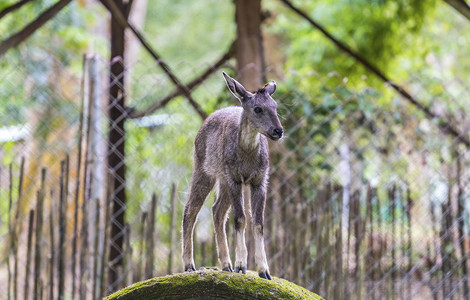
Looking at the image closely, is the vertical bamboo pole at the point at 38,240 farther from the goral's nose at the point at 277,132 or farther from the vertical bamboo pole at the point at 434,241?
the vertical bamboo pole at the point at 434,241

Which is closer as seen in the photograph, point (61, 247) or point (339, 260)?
point (61, 247)

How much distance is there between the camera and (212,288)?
3166mm

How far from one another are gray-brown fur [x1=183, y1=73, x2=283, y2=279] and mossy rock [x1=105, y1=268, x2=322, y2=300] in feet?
0.44

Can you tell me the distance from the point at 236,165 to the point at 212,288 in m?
0.66

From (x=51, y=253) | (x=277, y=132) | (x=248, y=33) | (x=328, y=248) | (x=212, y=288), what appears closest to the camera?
A: (x=277, y=132)

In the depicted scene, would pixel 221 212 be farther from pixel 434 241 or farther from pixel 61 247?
pixel 434 241

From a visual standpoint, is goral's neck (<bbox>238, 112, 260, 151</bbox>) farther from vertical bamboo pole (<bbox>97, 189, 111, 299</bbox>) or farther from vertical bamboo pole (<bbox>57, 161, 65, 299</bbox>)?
vertical bamboo pole (<bbox>57, 161, 65, 299</bbox>)

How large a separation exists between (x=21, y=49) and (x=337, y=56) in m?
5.04

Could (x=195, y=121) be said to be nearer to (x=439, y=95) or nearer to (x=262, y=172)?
(x=439, y=95)

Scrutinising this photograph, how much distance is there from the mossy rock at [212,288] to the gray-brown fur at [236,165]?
5.2 inches

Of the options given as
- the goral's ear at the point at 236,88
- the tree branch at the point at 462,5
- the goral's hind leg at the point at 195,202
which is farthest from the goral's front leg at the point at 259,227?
the tree branch at the point at 462,5

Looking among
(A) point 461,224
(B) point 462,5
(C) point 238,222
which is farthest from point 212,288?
(A) point 461,224

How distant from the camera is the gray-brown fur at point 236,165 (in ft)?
10.6

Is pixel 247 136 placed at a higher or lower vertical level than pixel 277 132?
higher
